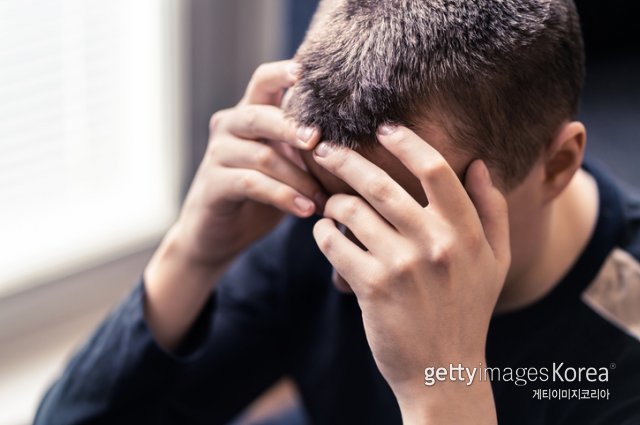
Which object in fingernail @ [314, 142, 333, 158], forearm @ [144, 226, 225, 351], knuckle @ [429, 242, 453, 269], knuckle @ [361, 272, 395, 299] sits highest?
fingernail @ [314, 142, 333, 158]

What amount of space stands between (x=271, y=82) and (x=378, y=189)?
0.64 feet

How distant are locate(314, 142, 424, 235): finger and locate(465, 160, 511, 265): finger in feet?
0.22

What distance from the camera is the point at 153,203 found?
145cm

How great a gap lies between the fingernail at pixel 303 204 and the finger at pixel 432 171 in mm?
121

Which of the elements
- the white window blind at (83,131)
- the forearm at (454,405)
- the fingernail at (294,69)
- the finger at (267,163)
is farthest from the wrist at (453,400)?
the white window blind at (83,131)

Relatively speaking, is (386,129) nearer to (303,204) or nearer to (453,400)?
(303,204)

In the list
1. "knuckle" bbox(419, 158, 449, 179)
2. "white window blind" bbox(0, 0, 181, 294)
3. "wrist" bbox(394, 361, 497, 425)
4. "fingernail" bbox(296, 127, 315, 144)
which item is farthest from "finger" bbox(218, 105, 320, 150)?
"white window blind" bbox(0, 0, 181, 294)

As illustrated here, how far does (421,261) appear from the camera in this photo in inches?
25.0

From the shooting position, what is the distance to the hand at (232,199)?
0.75 m

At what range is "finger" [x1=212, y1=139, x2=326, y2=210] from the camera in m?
0.75

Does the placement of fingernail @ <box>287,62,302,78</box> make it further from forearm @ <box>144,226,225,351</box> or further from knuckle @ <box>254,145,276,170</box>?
forearm @ <box>144,226,225,351</box>

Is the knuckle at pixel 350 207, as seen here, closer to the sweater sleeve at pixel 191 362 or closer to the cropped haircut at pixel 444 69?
the cropped haircut at pixel 444 69

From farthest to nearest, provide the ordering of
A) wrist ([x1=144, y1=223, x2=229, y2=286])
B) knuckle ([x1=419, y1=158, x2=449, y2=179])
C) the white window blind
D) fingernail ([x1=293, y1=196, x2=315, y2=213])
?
1. the white window blind
2. wrist ([x1=144, y1=223, x2=229, y2=286])
3. fingernail ([x1=293, y1=196, x2=315, y2=213])
4. knuckle ([x1=419, y1=158, x2=449, y2=179])

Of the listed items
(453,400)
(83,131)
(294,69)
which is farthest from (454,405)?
(83,131)
